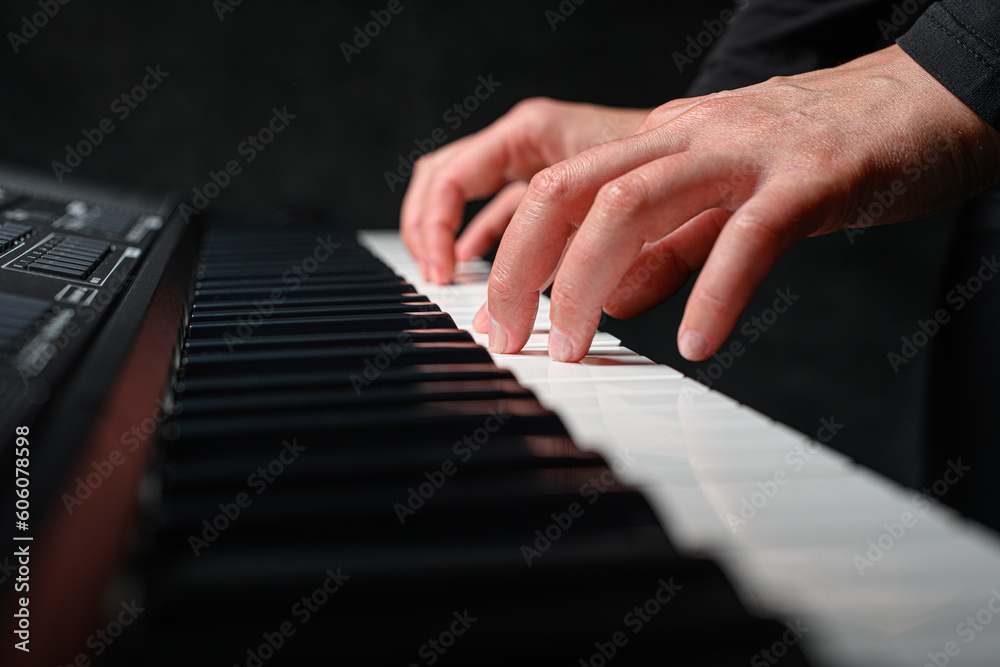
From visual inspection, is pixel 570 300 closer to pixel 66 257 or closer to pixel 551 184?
pixel 551 184

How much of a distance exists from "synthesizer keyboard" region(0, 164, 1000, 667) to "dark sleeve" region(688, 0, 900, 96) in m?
0.85

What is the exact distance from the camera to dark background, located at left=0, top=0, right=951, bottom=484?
1964mm

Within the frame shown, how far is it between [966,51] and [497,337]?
418 mm

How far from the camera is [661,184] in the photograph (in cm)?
48

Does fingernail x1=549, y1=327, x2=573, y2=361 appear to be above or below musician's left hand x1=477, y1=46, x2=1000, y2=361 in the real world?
below

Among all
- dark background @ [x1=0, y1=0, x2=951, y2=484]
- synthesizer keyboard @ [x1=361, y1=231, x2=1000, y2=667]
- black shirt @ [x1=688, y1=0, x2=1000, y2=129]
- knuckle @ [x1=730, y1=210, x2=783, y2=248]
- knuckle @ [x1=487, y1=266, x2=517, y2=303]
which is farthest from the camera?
dark background @ [x1=0, y1=0, x2=951, y2=484]

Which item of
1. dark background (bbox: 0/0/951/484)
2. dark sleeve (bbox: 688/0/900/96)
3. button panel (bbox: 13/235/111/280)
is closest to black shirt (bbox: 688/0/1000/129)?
dark sleeve (bbox: 688/0/900/96)

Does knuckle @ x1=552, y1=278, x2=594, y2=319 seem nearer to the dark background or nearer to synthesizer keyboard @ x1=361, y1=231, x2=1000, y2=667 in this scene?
synthesizer keyboard @ x1=361, y1=231, x2=1000, y2=667

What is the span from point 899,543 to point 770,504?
0.17ft

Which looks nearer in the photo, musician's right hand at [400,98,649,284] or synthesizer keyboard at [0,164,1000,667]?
synthesizer keyboard at [0,164,1000,667]

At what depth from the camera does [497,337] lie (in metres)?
0.57

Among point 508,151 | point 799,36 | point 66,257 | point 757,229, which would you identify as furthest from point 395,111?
point 757,229

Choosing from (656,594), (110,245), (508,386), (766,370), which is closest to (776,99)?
(508,386)

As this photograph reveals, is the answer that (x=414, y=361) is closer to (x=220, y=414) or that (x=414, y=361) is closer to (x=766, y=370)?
(x=220, y=414)
